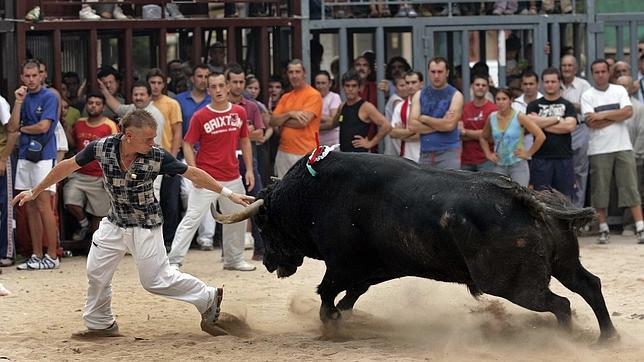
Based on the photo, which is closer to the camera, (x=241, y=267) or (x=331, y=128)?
(x=241, y=267)

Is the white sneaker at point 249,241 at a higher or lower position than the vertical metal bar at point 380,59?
lower

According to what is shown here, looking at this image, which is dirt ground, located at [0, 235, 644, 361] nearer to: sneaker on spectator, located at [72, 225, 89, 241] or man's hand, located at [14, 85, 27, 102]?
sneaker on spectator, located at [72, 225, 89, 241]

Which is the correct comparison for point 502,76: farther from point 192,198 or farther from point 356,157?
point 356,157

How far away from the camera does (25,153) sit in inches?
457

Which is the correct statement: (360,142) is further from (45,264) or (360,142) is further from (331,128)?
(45,264)

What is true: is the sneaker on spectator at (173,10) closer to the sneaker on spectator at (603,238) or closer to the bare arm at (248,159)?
the bare arm at (248,159)

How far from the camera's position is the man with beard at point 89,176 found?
1199cm

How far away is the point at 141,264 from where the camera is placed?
7.88 m

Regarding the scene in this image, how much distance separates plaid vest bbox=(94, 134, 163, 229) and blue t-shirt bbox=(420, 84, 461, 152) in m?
4.93

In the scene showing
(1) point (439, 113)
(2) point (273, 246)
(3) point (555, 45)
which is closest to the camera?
(2) point (273, 246)

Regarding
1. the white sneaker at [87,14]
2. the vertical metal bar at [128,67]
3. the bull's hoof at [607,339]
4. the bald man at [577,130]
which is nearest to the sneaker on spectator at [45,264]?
the vertical metal bar at [128,67]

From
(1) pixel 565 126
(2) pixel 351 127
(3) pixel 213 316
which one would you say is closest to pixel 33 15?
(2) pixel 351 127

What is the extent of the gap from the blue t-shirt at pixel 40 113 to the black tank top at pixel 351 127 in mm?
3073

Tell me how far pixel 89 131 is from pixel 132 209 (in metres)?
4.34
